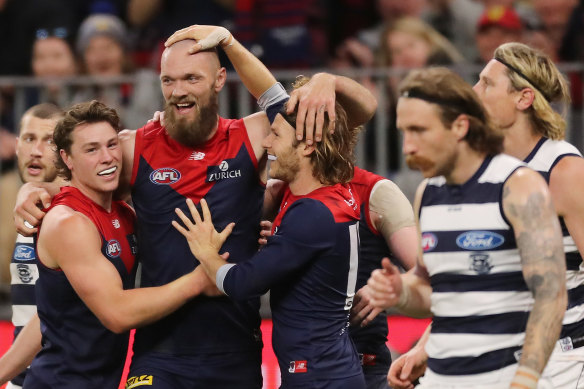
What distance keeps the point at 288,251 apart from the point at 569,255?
4.03ft

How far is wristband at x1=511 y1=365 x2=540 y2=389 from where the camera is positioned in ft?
11.6

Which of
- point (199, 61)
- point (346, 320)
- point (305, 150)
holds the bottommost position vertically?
point (346, 320)

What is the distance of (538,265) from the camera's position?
3.64 meters

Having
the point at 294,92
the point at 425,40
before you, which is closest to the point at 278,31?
the point at 425,40

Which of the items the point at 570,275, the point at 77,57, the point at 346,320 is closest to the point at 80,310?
the point at 346,320

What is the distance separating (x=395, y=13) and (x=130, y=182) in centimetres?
479

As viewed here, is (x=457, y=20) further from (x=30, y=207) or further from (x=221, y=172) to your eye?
(x=30, y=207)

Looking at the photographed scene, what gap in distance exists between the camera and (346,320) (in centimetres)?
455

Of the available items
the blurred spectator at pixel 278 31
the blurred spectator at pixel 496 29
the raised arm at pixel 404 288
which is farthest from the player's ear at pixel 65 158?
the blurred spectator at pixel 496 29

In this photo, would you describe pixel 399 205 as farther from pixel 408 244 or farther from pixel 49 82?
pixel 49 82

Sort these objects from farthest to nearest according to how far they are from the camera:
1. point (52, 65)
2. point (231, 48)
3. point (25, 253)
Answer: point (52, 65), point (25, 253), point (231, 48)

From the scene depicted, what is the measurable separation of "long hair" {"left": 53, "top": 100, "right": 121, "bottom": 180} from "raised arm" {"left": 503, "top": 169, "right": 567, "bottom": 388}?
2.05 metres

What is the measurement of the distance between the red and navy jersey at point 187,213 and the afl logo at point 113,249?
0.49ft

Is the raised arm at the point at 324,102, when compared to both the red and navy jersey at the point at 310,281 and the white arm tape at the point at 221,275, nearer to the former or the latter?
the red and navy jersey at the point at 310,281
